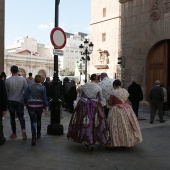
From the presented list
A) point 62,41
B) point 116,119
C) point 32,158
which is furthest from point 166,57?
point 32,158

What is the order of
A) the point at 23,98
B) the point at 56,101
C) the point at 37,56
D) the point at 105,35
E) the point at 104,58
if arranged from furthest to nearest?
1. the point at 37,56
2. the point at 105,35
3. the point at 104,58
4. the point at 56,101
5. the point at 23,98

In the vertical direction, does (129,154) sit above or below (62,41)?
below

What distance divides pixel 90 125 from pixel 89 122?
7 centimetres

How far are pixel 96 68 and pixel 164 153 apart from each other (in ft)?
79.6

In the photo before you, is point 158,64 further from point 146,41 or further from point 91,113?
point 91,113

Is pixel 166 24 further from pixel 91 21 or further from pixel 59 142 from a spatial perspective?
pixel 91 21

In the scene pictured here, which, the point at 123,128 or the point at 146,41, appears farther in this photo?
the point at 146,41

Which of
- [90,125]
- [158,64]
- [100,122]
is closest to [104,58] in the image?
[158,64]

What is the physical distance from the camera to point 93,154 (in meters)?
6.65

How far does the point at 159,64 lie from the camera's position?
695 inches

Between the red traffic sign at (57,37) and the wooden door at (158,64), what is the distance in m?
9.81

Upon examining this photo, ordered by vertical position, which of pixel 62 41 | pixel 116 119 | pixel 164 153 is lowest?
pixel 164 153

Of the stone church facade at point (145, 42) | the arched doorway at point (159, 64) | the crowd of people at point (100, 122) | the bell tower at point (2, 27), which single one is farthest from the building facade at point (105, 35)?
the crowd of people at point (100, 122)

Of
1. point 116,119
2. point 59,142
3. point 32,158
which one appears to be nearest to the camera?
point 32,158
